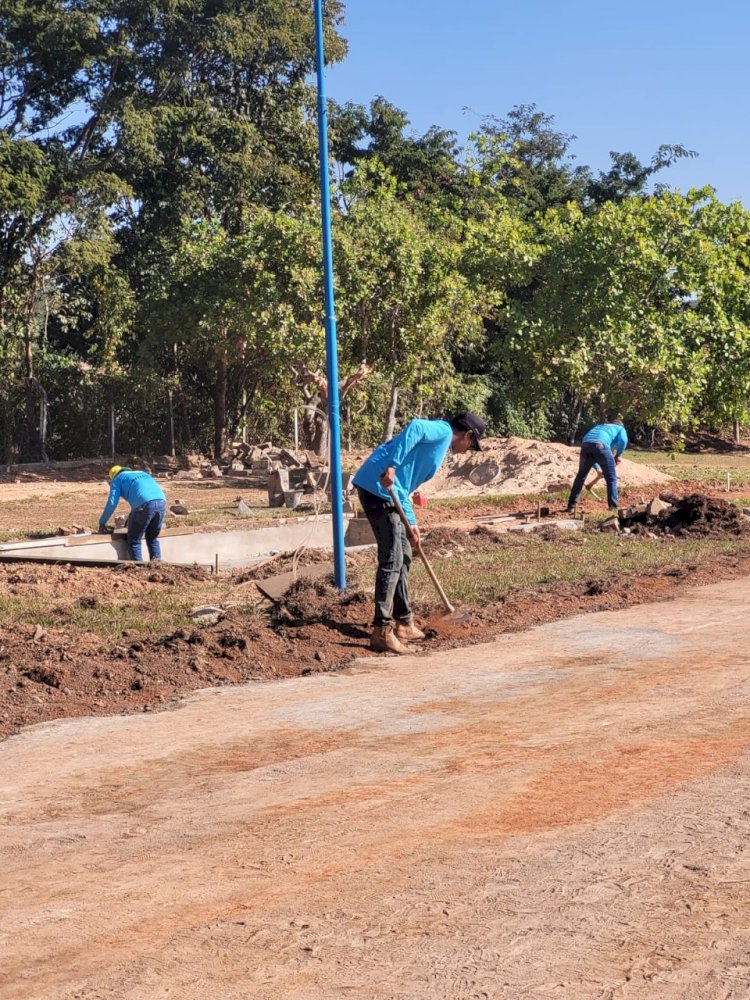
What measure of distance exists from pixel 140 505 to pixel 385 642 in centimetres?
552

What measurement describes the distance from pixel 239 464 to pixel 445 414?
6628 mm


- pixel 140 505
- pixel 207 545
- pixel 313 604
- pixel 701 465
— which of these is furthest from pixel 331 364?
pixel 701 465

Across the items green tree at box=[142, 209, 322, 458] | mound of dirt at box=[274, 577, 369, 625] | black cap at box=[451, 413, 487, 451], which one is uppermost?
green tree at box=[142, 209, 322, 458]

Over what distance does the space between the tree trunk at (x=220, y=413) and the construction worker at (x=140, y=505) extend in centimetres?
1842

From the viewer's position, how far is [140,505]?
45.4 feet

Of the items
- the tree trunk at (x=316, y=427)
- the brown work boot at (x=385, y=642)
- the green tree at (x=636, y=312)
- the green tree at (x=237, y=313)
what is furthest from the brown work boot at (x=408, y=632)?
the tree trunk at (x=316, y=427)

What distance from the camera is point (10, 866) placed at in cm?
495

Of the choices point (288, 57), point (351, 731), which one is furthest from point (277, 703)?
point (288, 57)

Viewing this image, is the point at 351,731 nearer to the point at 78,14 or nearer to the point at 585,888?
the point at 585,888

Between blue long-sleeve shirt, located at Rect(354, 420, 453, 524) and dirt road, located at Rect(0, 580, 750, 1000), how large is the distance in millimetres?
1657

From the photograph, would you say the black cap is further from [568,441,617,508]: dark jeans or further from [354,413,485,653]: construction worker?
[568,441,617,508]: dark jeans

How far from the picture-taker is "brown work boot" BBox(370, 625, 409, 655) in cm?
919

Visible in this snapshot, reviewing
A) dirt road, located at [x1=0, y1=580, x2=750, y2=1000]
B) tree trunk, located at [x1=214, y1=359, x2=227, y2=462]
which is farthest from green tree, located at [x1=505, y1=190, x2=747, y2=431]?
dirt road, located at [x1=0, y1=580, x2=750, y2=1000]

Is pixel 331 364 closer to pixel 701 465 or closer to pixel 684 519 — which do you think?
pixel 684 519
